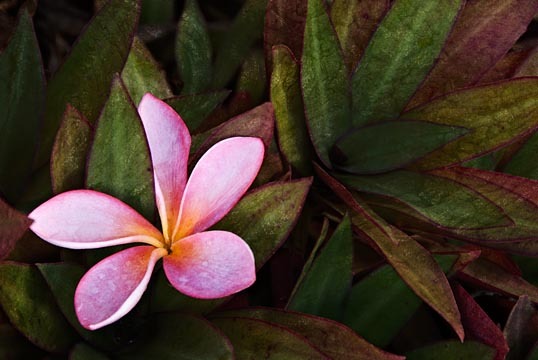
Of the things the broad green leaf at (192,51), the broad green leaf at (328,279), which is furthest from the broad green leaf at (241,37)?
the broad green leaf at (328,279)

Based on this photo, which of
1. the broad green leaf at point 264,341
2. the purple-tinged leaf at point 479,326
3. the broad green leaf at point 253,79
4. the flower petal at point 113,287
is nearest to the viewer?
the flower petal at point 113,287

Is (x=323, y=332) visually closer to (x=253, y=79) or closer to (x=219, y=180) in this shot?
(x=219, y=180)

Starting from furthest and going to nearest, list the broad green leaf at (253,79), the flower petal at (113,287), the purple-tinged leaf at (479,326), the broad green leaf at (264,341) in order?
the broad green leaf at (253,79)
the purple-tinged leaf at (479,326)
the broad green leaf at (264,341)
the flower petal at (113,287)

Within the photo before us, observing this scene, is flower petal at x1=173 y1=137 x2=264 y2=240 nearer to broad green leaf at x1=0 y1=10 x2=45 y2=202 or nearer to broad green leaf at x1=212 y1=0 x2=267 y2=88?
broad green leaf at x1=0 y1=10 x2=45 y2=202

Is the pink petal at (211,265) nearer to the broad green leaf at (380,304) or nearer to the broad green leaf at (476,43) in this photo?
the broad green leaf at (380,304)

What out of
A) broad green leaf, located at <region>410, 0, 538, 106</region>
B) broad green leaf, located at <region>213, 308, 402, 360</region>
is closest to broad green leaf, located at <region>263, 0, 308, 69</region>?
broad green leaf, located at <region>410, 0, 538, 106</region>

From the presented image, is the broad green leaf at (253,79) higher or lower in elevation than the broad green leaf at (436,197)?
higher
